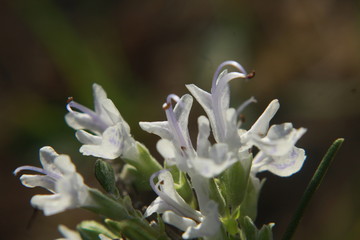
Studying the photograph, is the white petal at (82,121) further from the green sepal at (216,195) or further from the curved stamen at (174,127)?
the green sepal at (216,195)

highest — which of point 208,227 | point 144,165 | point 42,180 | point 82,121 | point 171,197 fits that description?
point 82,121

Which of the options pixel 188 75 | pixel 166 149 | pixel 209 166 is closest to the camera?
pixel 209 166

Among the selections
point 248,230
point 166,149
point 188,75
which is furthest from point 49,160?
point 188,75

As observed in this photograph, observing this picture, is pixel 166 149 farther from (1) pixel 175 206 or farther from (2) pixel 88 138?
(2) pixel 88 138

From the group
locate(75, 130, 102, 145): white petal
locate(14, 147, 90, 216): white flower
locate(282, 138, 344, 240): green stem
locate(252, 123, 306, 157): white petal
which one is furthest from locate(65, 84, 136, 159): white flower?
locate(282, 138, 344, 240): green stem

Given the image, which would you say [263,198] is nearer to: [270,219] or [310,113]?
[270,219]

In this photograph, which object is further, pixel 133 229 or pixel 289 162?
pixel 289 162

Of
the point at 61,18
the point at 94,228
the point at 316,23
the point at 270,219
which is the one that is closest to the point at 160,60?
the point at 61,18

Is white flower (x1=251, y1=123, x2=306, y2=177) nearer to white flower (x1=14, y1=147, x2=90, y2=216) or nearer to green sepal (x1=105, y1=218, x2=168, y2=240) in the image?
green sepal (x1=105, y1=218, x2=168, y2=240)

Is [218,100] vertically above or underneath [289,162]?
above
